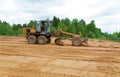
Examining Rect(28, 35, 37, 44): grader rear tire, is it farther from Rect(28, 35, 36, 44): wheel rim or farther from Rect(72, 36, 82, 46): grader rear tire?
Rect(72, 36, 82, 46): grader rear tire

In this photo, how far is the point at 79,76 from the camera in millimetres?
9180

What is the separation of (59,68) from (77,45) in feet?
35.6

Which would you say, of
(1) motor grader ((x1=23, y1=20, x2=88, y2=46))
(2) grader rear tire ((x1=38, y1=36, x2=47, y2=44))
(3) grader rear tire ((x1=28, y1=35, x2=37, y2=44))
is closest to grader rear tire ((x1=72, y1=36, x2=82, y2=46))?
(1) motor grader ((x1=23, y1=20, x2=88, y2=46))

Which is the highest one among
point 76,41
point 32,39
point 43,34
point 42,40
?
point 43,34

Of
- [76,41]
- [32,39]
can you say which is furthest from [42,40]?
[76,41]

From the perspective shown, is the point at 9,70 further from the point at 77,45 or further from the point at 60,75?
the point at 77,45

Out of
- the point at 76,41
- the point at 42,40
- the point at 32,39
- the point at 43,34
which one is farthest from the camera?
the point at 32,39

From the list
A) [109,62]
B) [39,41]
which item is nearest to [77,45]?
[39,41]

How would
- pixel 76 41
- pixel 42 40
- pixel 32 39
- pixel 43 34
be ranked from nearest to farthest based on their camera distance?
pixel 76 41
pixel 42 40
pixel 43 34
pixel 32 39

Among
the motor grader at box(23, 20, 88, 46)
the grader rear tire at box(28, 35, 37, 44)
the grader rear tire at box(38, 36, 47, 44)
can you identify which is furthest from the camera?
the grader rear tire at box(28, 35, 37, 44)

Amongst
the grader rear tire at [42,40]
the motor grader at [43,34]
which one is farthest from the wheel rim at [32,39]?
the grader rear tire at [42,40]

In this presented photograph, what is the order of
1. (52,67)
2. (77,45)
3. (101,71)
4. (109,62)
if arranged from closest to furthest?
1. (101,71)
2. (52,67)
3. (109,62)
4. (77,45)

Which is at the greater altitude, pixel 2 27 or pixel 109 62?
pixel 2 27

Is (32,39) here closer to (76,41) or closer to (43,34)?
(43,34)
